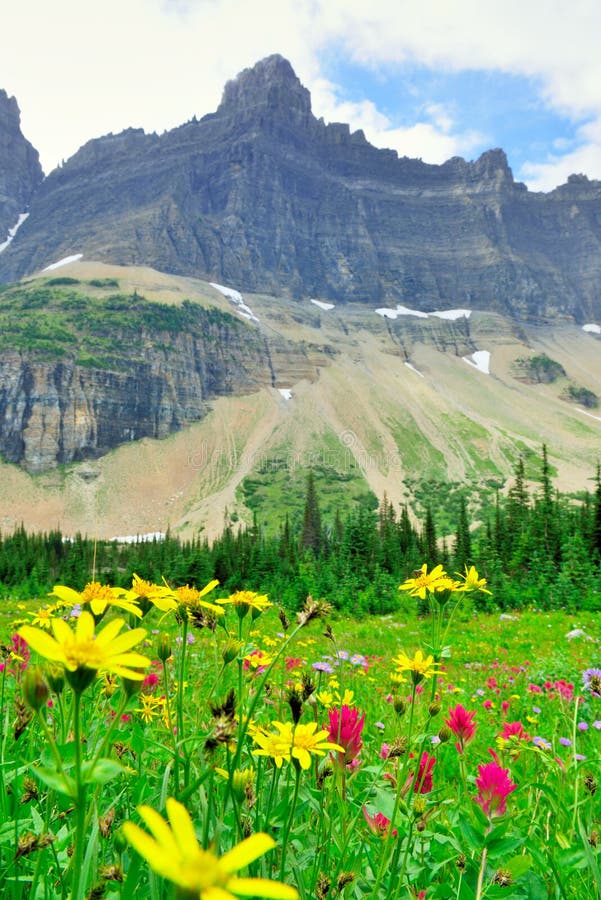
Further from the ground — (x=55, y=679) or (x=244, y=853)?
(x=244, y=853)

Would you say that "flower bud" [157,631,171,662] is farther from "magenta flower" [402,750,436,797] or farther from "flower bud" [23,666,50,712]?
"magenta flower" [402,750,436,797]

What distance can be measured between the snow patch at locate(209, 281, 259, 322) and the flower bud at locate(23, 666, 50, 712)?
594 feet

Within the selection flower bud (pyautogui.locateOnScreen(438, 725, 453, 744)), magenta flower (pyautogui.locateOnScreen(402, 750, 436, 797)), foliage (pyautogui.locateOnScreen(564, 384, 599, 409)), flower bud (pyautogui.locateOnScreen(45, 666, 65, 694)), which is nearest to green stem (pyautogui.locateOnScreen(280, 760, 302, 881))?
flower bud (pyautogui.locateOnScreen(45, 666, 65, 694))

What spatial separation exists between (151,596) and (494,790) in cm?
115

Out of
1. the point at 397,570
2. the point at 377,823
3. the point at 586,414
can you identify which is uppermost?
the point at 586,414

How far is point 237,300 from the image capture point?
187 meters

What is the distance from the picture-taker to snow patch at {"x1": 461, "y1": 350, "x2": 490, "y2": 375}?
575ft

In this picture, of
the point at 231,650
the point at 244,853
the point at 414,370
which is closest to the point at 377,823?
the point at 231,650

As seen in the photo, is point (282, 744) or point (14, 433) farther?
point (14, 433)

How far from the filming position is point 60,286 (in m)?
166

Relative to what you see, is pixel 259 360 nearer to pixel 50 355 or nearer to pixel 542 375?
pixel 50 355

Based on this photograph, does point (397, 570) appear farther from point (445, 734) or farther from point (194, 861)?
point (194, 861)

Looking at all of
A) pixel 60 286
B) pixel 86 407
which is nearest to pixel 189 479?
pixel 86 407

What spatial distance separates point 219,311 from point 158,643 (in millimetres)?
174674
